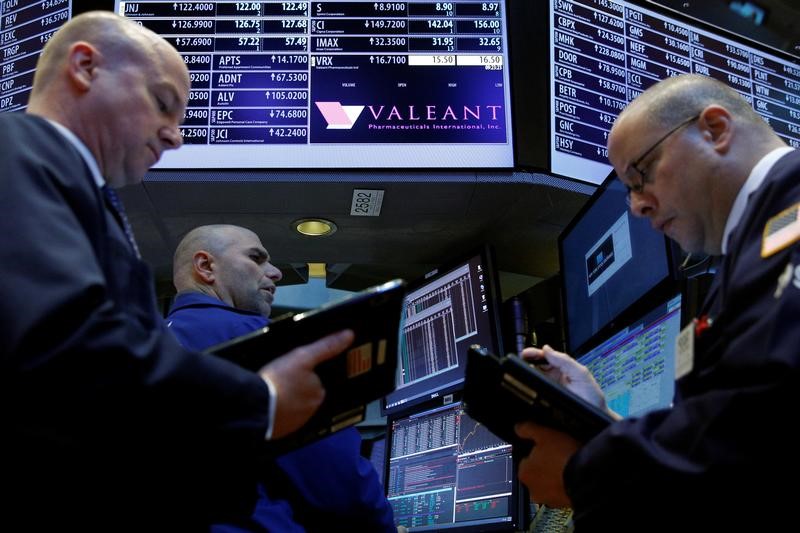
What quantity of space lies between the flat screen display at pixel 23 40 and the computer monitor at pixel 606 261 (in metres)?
2.42

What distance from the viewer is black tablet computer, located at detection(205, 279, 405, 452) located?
5.10 ft

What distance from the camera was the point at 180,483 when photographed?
4.60ft

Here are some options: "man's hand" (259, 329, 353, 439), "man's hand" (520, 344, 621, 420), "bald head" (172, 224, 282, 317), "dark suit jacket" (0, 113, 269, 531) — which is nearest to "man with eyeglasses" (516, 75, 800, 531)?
"man's hand" (520, 344, 621, 420)

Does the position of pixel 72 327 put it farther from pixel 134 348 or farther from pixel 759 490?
pixel 759 490

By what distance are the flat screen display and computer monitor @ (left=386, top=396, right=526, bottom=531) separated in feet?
7.55

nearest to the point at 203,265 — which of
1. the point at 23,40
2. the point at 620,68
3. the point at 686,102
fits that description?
the point at 23,40

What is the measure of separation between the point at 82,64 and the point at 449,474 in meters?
2.46

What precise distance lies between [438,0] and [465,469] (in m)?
2.03

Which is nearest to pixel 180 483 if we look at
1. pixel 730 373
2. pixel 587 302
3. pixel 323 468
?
pixel 730 373

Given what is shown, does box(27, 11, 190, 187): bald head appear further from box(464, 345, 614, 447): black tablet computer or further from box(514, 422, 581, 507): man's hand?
box(514, 422, 581, 507): man's hand

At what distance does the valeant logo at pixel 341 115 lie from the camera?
11.3 feet

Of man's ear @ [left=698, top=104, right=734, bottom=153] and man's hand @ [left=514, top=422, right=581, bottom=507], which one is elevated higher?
man's ear @ [left=698, top=104, right=734, bottom=153]

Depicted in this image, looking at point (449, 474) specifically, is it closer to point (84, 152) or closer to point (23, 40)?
point (84, 152)

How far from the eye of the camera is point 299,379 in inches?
61.7
